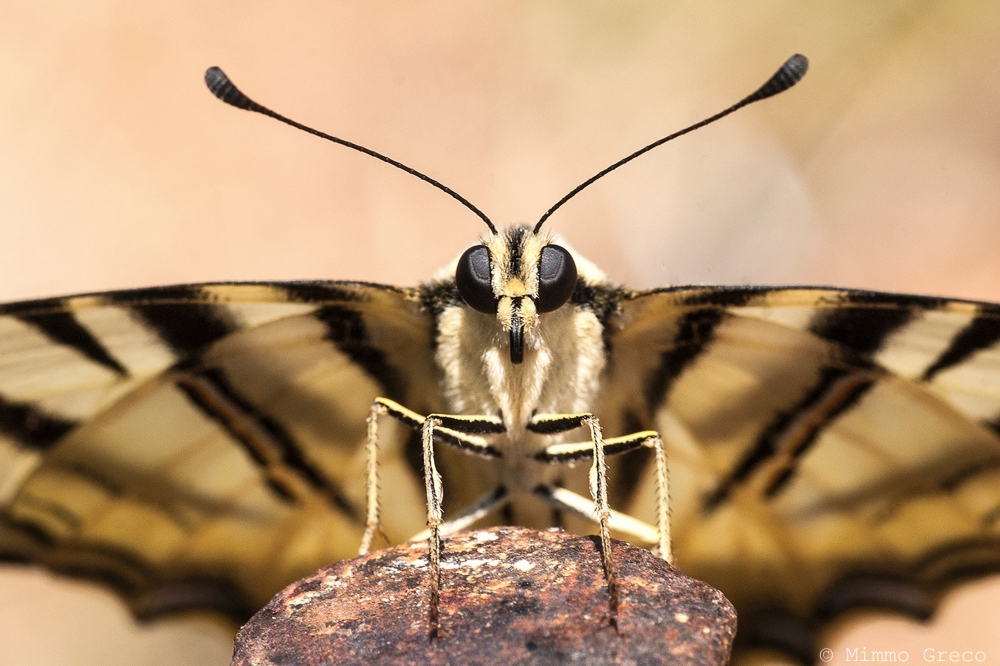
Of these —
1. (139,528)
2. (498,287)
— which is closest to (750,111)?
(498,287)

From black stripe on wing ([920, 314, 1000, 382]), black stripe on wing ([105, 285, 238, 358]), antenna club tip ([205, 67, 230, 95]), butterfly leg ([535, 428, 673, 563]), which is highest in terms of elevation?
antenna club tip ([205, 67, 230, 95])

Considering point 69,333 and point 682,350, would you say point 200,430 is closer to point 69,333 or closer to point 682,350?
point 69,333

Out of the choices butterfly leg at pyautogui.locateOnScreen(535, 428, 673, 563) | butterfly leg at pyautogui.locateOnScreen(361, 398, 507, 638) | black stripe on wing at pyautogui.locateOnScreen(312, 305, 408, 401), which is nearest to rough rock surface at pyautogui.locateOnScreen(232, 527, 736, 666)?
butterfly leg at pyautogui.locateOnScreen(361, 398, 507, 638)

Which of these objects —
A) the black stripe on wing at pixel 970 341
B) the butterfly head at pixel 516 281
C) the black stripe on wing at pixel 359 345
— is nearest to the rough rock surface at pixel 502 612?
the butterfly head at pixel 516 281

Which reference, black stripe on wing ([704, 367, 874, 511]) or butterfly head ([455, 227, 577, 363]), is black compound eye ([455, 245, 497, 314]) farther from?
black stripe on wing ([704, 367, 874, 511])

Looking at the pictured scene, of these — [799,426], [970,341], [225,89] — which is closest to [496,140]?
[225,89]

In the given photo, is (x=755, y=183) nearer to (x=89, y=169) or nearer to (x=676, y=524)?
(x=676, y=524)
